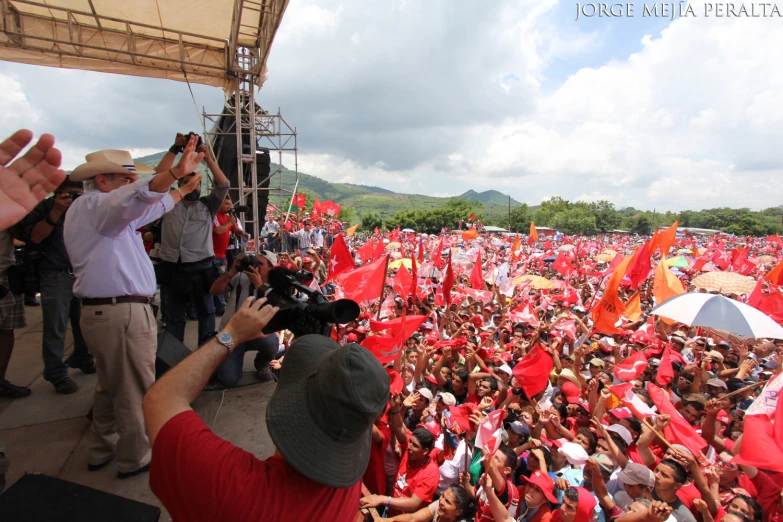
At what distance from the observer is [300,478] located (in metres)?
0.97

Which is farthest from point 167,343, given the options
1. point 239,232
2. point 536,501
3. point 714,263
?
point 714,263

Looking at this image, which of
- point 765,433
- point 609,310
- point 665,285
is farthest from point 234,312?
point 665,285

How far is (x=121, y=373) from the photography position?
6.97 ft

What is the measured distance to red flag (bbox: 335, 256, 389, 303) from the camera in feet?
16.9

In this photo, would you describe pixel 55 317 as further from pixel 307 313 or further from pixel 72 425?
pixel 307 313

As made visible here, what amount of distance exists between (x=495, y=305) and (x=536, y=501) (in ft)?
22.1

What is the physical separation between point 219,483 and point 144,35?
6.32 meters

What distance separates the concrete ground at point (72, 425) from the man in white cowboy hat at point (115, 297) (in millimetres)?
129

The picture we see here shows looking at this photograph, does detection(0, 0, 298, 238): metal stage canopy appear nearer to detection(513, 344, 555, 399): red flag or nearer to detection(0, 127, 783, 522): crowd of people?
detection(0, 127, 783, 522): crowd of people

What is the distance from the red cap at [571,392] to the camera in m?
3.98

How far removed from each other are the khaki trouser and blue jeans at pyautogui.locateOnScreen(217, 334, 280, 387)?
0.96 metres

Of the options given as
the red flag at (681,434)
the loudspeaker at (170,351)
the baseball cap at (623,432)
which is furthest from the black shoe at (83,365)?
the red flag at (681,434)

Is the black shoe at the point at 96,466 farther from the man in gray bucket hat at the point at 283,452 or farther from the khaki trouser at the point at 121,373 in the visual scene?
the man in gray bucket hat at the point at 283,452

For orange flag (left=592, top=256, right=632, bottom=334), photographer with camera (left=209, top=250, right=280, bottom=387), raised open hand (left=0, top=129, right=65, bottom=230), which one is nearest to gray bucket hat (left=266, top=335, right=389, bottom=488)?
raised open hand (left=0, top=129, right=65, bottom=230)
